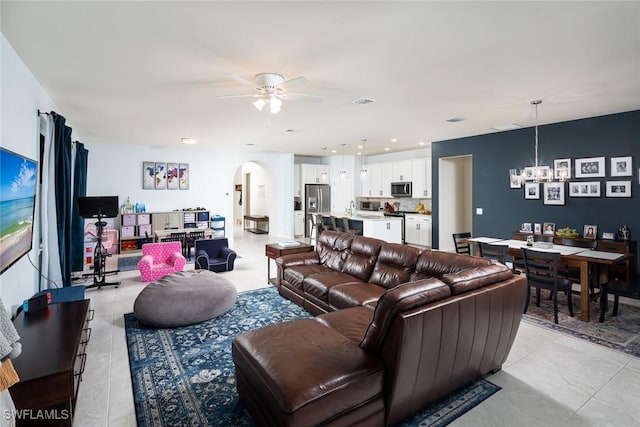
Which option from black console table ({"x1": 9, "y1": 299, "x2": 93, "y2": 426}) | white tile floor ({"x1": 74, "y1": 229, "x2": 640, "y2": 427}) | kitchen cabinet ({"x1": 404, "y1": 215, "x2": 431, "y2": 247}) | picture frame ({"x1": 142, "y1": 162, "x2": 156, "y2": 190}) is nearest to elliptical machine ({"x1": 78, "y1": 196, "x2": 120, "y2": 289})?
white tile floor ({"x1": 74, "y1": 229, "x2": 640, "y2": 427})

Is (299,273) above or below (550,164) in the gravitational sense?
below

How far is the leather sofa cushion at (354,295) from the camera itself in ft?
10.0

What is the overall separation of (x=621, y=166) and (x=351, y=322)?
4964mm

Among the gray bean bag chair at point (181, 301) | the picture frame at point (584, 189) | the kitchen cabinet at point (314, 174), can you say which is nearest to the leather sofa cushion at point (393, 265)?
the gray bean bag chair at point (181, 301)

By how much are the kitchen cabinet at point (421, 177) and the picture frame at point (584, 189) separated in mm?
3390

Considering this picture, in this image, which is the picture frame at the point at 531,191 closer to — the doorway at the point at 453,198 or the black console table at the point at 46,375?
the doorway at the point at 453,198

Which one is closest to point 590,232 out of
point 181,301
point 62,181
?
point 181,301

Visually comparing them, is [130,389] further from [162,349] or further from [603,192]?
[603,192]

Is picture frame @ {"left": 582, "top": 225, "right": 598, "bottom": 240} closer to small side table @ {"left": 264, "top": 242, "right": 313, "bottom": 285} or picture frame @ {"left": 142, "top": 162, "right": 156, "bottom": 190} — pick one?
small side table @ {"left": 264, "top": 242, "right": 313, "bottom": 285}

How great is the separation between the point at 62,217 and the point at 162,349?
2.38 m

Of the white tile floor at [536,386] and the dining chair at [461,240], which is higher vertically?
the dining chair at [461,240]

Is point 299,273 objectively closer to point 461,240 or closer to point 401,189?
point 461,240

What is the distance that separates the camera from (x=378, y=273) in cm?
369

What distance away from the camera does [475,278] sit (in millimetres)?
2279
